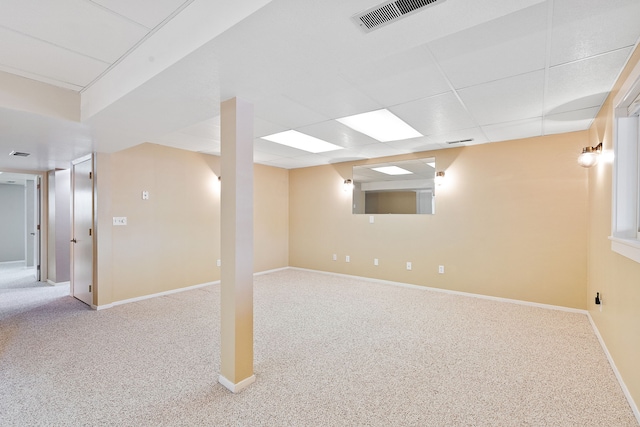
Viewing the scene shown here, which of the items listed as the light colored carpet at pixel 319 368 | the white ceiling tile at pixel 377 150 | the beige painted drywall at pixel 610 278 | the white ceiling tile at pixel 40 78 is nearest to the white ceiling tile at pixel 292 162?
the white ceiling tile at pixel 377 150

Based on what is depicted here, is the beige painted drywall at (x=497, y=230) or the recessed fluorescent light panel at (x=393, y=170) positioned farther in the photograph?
the recessed fluorescent light panel at (x=393, y=170)

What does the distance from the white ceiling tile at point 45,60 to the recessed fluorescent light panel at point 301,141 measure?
6.60ft

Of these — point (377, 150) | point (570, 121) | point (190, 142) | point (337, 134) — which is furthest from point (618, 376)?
point (190, 142)

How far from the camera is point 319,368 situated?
8.11 ft

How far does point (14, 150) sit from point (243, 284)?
157 inches

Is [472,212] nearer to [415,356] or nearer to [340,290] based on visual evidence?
[340,290]

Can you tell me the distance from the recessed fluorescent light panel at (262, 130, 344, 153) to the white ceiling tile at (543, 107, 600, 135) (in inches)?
103

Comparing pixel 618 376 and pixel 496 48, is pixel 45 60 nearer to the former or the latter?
pixel 496 48

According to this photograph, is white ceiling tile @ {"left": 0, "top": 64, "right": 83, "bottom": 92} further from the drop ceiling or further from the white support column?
the white support column

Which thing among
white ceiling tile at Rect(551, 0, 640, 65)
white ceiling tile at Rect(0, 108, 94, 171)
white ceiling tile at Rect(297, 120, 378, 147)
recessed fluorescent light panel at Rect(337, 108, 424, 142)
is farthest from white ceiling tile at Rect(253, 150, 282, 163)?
white ceiling tile at Rect(551, 0, 640, 65)

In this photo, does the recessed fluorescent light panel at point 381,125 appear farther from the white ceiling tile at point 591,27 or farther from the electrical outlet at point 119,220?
the electrical outlet at point 119,220

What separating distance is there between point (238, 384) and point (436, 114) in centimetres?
304

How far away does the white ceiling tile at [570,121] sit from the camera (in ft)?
10.2

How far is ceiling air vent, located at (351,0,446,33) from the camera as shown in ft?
4.48
